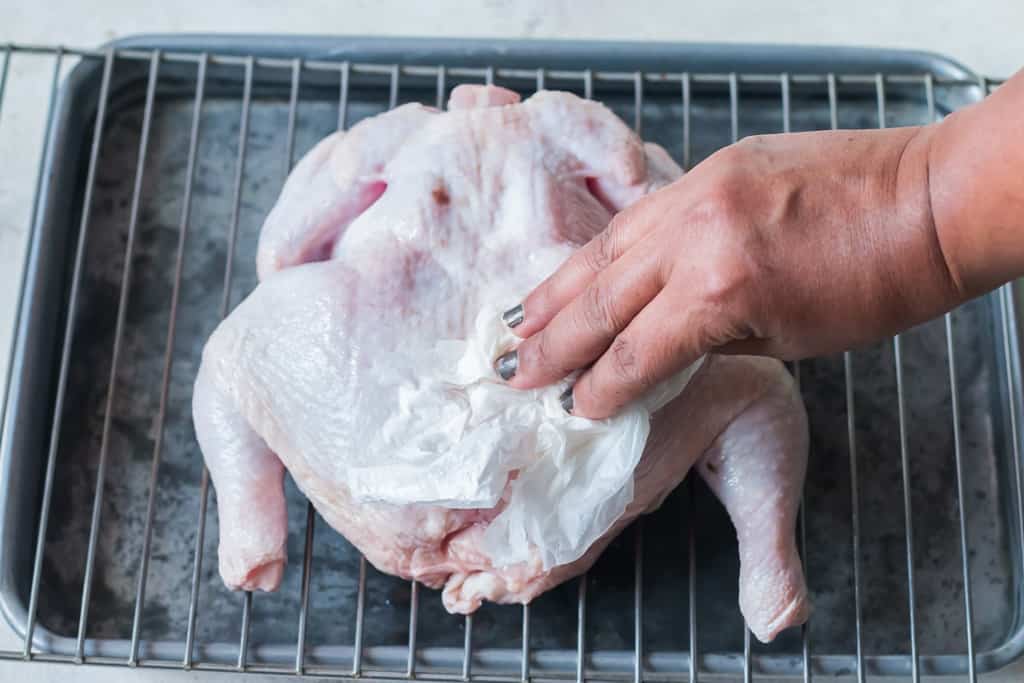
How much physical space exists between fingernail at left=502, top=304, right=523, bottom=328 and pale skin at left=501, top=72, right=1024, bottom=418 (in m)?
0.15

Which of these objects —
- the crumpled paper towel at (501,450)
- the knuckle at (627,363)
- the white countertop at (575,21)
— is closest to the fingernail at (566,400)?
the crumpled paper towel at (501,450)

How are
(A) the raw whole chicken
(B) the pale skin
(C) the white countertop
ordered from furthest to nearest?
(C) the white countertop, (A) the raw whole chicken, (B) the pale skin

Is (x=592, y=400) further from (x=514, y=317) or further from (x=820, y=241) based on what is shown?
(x=820, y=241)

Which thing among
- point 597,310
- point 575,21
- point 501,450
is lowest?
point 501,450

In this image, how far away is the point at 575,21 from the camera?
188 cm

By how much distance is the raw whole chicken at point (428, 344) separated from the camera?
1.28 meters

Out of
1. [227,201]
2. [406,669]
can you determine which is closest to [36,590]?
[406,669]

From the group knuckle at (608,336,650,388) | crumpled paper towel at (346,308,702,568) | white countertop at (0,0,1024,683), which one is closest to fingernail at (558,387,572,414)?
crumpled paper towel at (346,308,702,568)

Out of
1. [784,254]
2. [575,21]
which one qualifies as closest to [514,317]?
[784,254]

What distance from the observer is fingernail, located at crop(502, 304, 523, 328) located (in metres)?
1.17

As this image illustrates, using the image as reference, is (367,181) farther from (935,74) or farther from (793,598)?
(935,74)

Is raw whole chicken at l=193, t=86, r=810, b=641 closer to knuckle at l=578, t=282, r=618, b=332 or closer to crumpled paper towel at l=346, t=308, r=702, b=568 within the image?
crumpled paper towel at l=346, t=308, r=702, b=568

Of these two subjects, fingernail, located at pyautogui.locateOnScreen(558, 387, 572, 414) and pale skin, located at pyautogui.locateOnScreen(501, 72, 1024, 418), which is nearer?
pale skin, located at pyautogui.locateOnScreen(501, 72, 1024, 418)

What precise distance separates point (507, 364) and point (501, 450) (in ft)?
0.32
